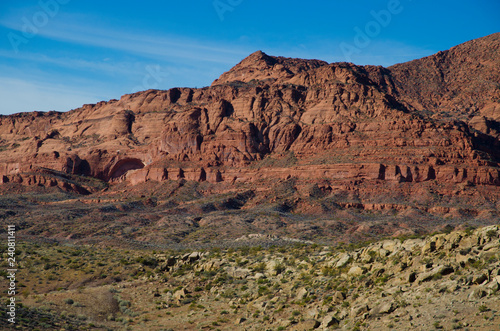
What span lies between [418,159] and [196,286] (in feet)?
308

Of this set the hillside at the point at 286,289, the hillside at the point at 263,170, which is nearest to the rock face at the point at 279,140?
the hillside at the point at 263,170

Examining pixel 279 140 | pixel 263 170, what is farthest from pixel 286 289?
pixel 279 140

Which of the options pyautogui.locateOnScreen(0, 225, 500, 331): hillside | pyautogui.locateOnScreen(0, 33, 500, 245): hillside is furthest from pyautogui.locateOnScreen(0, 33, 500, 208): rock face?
pyautogui.locateOnScreen(0, 225, 500, 331): hillside

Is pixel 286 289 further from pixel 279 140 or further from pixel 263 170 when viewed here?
pixel 279 140

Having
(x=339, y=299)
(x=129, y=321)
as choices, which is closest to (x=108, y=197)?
(x=129, y=321)

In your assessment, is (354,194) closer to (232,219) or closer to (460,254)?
(232,219)

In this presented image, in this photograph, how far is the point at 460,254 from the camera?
2778 centimetres

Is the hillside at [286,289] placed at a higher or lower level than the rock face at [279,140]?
lower

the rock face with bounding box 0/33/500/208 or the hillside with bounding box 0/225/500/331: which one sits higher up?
the rock face with bounding box 0/33/500/208

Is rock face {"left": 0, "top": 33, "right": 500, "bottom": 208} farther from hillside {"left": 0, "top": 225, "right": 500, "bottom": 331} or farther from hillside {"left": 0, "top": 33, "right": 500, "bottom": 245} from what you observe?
hillside {"left": 0, "top": 225, "right": 500, "bottom": 331}

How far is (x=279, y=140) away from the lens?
150 meters

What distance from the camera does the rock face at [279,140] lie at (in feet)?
409

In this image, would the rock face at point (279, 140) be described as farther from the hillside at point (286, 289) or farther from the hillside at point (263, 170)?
the hillside at point (286, 289)

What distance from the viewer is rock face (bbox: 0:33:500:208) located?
124625 millimetres
